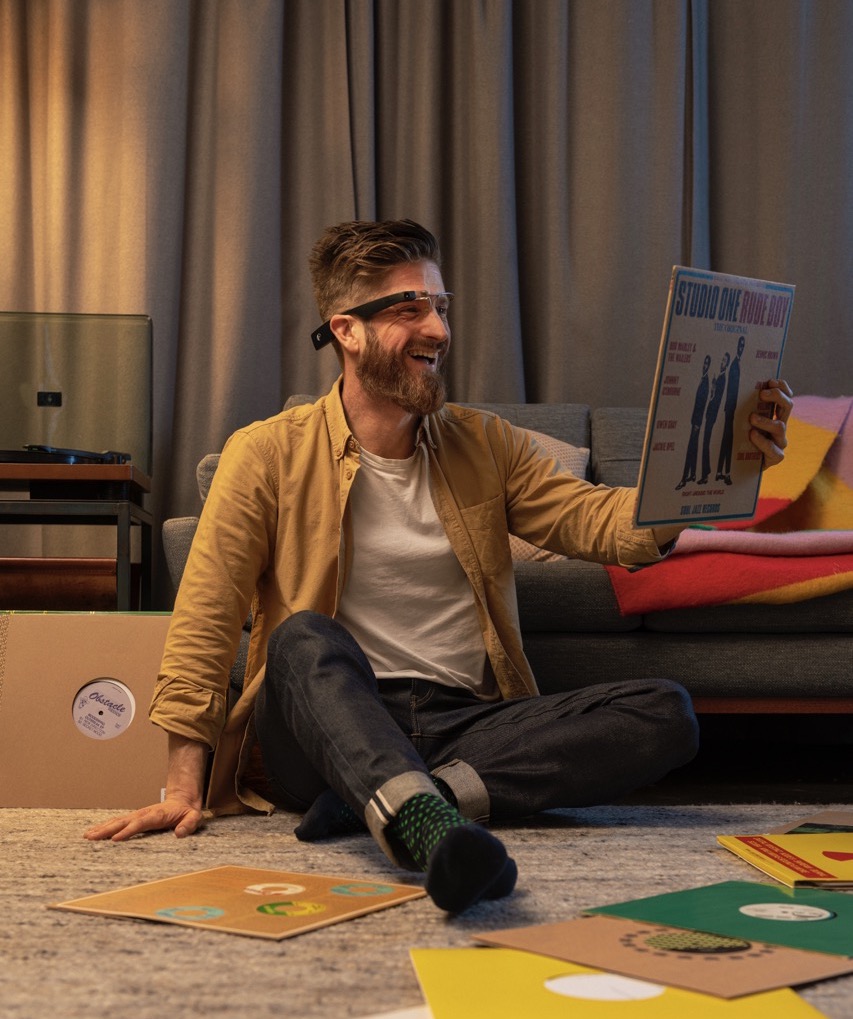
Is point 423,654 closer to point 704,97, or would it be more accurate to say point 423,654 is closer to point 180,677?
point 180,677

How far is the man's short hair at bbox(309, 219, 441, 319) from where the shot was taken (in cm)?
180

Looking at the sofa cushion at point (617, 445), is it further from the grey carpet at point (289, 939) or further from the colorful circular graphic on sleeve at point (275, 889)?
the colorful circular graphic on sleeve at point (275, 889)

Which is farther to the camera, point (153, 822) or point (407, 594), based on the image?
point (407, 594)

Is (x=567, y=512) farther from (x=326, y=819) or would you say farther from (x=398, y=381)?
(x=326, y=819)

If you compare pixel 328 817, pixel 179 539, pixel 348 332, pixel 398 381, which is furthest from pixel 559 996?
pixel 179 539

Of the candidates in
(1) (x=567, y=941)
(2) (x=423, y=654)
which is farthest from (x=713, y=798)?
(1) (x=567, y=941)

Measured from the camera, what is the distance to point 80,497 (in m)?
2.44

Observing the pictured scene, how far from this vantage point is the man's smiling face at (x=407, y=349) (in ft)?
5.77

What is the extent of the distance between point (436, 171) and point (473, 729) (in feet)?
6.29

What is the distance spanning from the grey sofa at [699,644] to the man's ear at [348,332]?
23.3 inches

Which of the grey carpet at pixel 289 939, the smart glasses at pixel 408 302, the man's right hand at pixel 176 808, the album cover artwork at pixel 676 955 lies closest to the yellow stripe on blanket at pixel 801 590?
the grey carpet at pixel 289 939

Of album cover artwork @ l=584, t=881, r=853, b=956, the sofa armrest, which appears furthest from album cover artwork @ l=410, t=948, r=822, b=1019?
the sofa armrest

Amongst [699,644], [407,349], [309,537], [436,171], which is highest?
[436,171]

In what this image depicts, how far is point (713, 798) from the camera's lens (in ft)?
6.91
